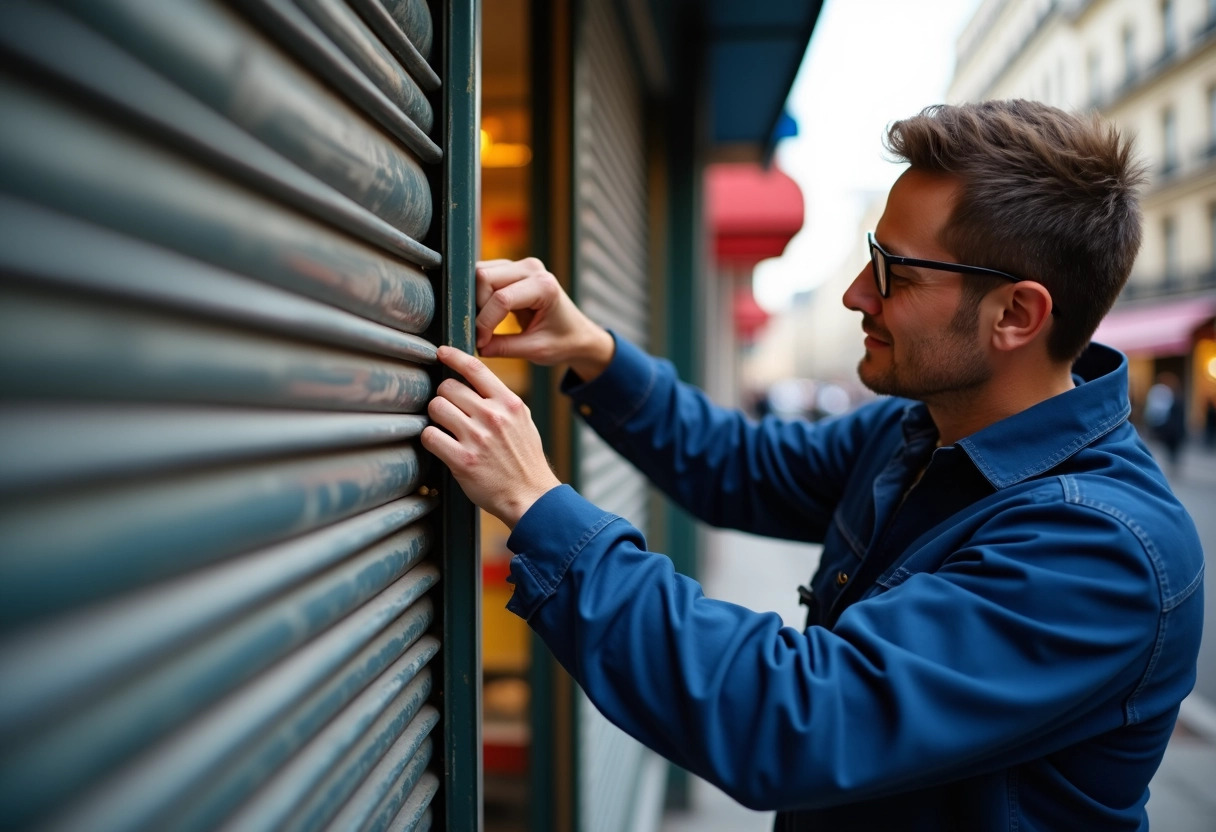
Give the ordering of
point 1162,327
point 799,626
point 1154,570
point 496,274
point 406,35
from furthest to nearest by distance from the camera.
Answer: point 1162,327, point 799,626, point 496,274, point 1154,570, point 406,35

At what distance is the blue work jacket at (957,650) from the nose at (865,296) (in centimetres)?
35

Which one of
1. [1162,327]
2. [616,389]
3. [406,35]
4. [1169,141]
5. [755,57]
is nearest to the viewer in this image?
[406,35]

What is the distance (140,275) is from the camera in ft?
1.75

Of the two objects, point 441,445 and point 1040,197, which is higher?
point 1040,197

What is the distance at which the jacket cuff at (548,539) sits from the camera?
1.14m

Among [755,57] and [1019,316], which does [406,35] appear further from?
[755,57]

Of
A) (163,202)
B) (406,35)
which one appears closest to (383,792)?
(163,202)

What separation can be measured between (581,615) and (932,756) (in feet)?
1.70

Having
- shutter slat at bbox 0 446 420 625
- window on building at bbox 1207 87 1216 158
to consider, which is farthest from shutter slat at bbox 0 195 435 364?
window on building at bbox 1207 87 1216 158

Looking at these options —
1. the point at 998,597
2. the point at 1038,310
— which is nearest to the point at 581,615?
the point at 998,597

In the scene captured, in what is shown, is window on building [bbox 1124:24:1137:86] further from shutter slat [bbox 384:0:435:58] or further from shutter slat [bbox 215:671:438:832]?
shutter slat [bbox 215:671:438:832]

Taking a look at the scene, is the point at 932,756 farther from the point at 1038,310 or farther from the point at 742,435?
the point at 742,435

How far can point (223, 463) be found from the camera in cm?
65

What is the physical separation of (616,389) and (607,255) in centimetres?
115
